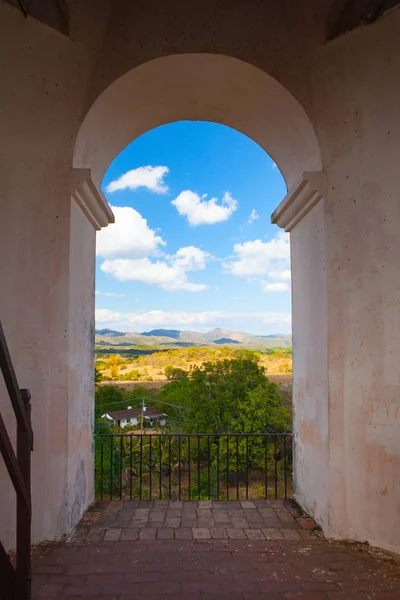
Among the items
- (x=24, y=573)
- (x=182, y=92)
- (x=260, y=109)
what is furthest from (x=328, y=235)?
(x=24, y=573)

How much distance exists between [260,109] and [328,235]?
5.59 ft

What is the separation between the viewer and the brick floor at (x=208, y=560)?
2664 mm

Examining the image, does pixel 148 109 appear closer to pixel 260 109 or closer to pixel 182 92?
pixel 182 92

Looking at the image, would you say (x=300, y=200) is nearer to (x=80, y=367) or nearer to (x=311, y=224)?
(x=311, y=224)

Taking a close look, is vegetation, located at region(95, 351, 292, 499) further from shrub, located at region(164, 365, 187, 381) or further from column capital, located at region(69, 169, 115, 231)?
column capital, located at region(69, 169, 115, 231)

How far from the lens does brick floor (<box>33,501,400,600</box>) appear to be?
8.74ft

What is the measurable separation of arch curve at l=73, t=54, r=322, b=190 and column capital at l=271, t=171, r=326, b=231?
21 centimetres

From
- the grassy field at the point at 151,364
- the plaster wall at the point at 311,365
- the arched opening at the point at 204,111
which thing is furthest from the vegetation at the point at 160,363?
the arched opening at the point at 204,111

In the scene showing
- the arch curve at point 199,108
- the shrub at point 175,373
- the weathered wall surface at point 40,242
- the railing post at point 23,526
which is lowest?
the shrub at point 175,373

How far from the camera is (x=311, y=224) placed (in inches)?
156

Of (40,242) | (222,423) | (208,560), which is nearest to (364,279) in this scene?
(208,560)

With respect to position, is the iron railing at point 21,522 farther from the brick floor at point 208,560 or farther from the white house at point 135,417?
the white house at point 135,417

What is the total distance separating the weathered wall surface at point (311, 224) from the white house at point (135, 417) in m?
20.0

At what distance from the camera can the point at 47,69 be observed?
367 centimetres
